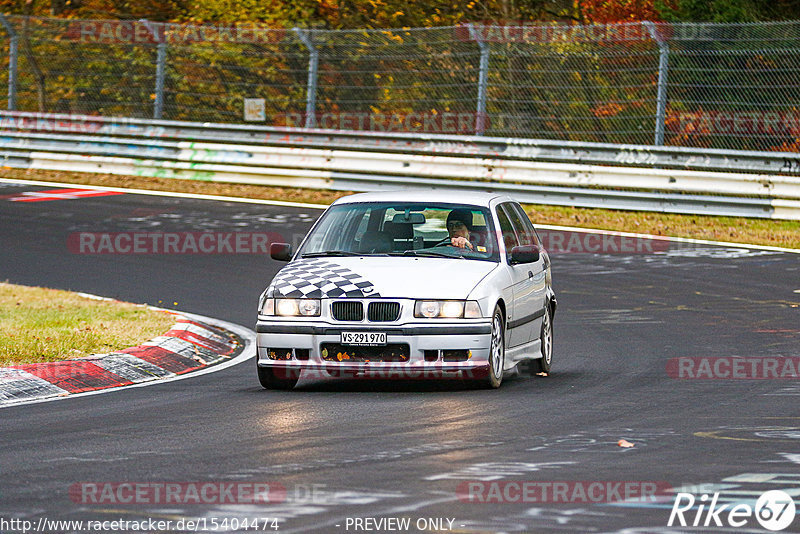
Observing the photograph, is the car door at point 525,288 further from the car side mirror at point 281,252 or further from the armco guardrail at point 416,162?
the armco guardrail at point 416,162

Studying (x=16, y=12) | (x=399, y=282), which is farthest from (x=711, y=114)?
(x=16, y=12)

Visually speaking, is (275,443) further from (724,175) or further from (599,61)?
(599,61)

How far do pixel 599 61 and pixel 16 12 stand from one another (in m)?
20.1

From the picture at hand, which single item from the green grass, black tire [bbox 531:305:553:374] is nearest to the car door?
black tire [bbox 531:305:553:374]

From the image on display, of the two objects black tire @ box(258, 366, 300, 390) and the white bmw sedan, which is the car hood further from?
black tire @ box(258, 366, 300, 390)

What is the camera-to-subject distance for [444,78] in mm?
25844

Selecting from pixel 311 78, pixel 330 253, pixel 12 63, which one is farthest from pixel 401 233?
pixel 12 63

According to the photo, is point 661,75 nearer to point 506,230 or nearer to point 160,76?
point 160,76

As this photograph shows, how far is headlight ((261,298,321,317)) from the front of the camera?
10305 mm

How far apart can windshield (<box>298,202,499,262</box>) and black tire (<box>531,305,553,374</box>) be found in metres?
0.98

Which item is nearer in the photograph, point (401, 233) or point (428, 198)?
point (401, 233)

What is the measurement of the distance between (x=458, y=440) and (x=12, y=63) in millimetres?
23836

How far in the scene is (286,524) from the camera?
6.02m

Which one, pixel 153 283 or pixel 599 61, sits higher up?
pixel 599 61
